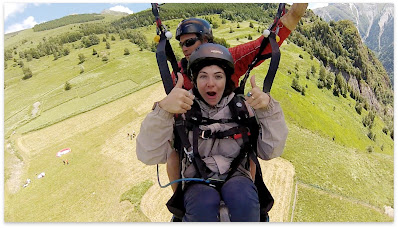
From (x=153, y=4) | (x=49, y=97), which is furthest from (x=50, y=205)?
(x=49, y=97)

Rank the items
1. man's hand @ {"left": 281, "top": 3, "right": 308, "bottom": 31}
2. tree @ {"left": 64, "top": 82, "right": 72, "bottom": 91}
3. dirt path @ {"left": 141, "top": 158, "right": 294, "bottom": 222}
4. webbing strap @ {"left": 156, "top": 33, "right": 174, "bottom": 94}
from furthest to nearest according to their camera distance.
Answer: tree @ {"left": 64, "top": 82, "right": 72, "bottom": 91} → dirt path @ {"left": 141, "top": 158, "right": 294, "bottom": 222} → man's hand @ {"left": 281, "top": 3, "right": 308, "bottom": 31} → webbing strap @ {"left": 156, "top": 33, "right": 174, "bottom": 94}

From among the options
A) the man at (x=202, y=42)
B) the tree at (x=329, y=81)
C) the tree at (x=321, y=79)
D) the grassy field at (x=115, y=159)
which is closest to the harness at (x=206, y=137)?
the man at (x=202, y=42)

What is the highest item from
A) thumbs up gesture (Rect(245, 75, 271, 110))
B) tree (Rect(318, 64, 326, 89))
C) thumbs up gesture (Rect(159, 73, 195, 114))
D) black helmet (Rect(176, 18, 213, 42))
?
black helmet (Rect(176, 18, 213, 42))

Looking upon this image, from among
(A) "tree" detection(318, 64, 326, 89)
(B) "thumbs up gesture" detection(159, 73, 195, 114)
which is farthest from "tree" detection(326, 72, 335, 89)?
(B) "thumbs up gesture" detection(159, 73, 195, 114)

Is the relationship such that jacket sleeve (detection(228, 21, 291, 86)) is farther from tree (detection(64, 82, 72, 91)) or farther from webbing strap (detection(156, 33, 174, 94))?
tree (detection(64, 82, 72, 91))

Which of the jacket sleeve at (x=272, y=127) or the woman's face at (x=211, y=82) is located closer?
the jacket sleeve at (x=272, y=127)

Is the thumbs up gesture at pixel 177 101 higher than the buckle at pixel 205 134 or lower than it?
higher

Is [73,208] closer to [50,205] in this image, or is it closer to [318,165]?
[50,205]

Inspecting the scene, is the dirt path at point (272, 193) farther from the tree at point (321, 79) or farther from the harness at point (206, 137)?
the tree at point (321, 79)
